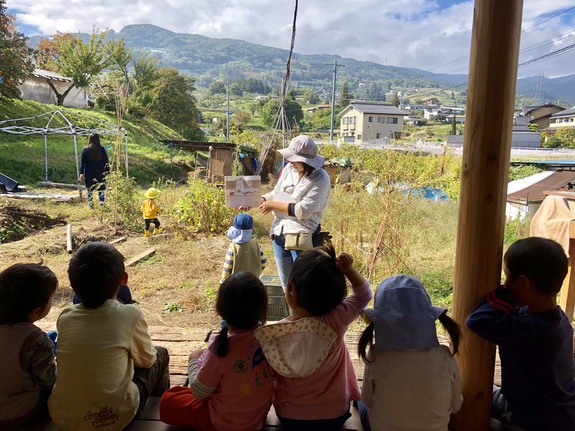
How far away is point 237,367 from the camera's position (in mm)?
1392

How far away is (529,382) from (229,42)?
69.8 m

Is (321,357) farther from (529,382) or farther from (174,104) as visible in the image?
(174,104)

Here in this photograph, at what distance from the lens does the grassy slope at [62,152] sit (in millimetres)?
10469

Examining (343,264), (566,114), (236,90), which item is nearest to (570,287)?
(343,264)

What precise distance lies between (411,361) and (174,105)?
19287 mm

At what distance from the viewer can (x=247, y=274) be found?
1.46 metres

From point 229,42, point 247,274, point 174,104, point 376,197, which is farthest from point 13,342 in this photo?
point 229,42

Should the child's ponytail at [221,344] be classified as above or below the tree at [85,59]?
below

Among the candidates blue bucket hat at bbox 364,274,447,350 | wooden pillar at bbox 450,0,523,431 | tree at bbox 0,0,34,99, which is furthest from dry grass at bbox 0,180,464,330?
tree at bbox 0,0,34,99

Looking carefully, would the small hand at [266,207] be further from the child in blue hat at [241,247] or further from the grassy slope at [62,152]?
the grassy slope at [62,152]

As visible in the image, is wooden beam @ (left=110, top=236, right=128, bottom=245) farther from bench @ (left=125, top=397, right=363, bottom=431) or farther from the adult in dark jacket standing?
bench @ (left=125, top=397, right=363, bottom=431)

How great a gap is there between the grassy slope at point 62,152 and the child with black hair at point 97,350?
334 inches

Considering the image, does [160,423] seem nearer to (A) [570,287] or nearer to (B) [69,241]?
(A) [570,287]

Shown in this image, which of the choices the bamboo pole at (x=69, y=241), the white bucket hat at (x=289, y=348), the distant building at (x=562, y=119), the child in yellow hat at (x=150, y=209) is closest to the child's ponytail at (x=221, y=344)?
A: the white bucket hat at (x=289, y=348)
